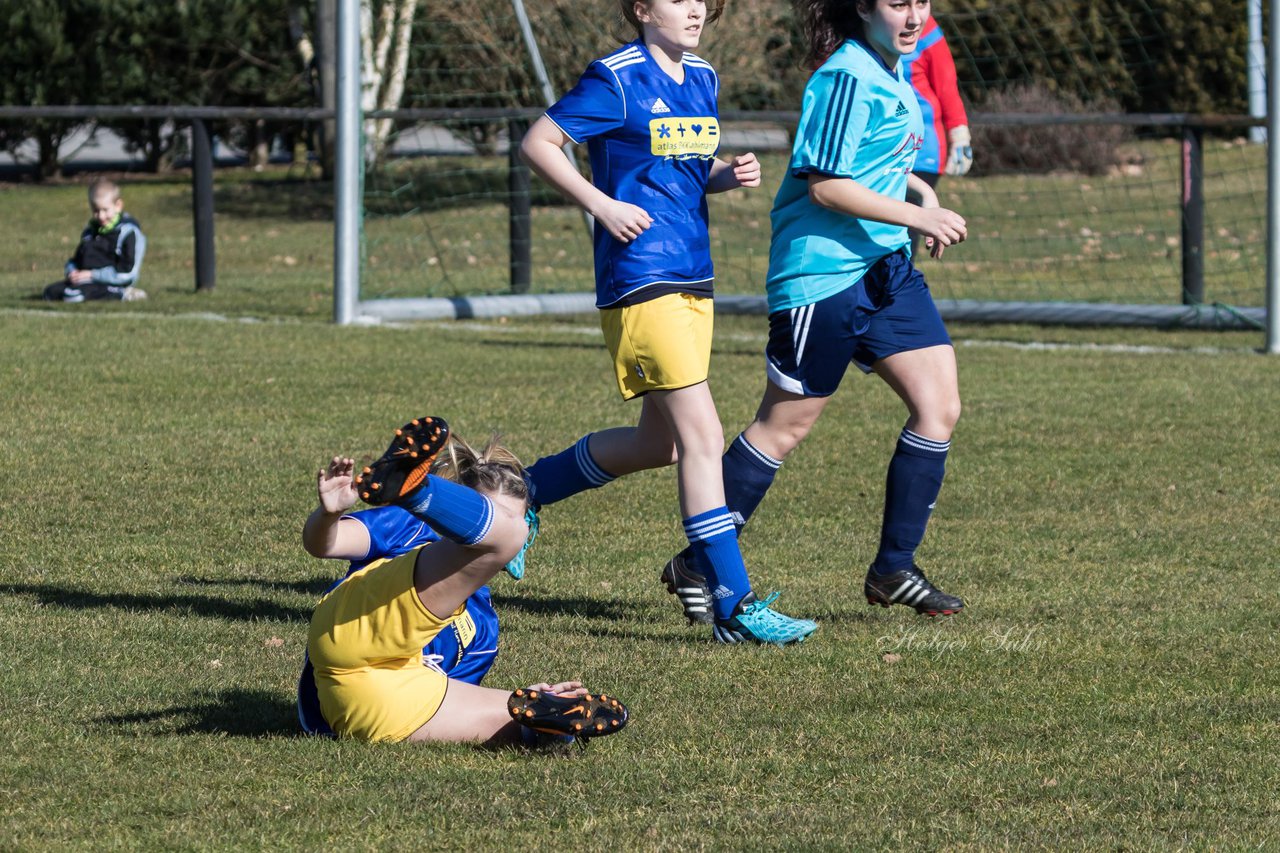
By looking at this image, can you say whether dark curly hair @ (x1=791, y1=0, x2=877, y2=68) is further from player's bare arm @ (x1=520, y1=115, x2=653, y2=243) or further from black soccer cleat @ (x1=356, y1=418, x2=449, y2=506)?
black soccer cleat @ (x1=356, y1=418, x2=449, y2=506)

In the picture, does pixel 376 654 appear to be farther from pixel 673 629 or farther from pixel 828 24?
pixel 828 24

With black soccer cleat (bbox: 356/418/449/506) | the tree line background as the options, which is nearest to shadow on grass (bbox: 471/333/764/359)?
the tree line background

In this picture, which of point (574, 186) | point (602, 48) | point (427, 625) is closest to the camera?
point (427, 625)

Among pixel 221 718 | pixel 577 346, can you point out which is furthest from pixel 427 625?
pixel 577 346

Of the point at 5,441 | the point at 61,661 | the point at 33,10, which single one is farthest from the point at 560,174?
the point at 33,10

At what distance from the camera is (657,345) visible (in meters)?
5.01

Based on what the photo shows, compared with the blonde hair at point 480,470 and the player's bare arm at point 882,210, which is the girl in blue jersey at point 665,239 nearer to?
the player's bare arm at point 882,210

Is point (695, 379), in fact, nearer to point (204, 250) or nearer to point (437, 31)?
point (204, 250)

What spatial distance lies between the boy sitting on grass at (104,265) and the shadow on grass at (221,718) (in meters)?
10.4

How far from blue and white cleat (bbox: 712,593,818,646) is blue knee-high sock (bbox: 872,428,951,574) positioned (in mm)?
421

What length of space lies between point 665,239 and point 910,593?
1207 mm

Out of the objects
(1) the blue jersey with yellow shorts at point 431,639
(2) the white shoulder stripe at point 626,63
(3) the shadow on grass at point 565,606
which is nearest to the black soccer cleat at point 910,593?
(3) the shadow on grass at point 565,606

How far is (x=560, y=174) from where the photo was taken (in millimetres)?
5004

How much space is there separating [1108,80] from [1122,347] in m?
6.04
